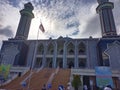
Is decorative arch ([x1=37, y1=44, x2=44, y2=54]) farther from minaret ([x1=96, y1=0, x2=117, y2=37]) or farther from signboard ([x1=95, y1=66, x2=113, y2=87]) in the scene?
signboard ([x1=95, y1=66, x2=113, y2=87])

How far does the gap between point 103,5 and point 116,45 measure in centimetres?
1380

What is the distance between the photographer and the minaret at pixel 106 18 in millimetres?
31497

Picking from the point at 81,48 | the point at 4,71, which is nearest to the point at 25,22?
the point at 4,71

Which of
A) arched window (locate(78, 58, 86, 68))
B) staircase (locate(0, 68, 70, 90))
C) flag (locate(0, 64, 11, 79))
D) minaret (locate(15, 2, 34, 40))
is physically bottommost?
staircase (locate(0, 68, 70, 90))

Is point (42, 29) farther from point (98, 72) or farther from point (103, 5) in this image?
point (103, 5)

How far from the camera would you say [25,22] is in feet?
122

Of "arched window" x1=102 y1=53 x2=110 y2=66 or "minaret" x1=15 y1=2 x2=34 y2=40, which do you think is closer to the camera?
"arched window" x1=102 y1=53 x2=110 y2=66

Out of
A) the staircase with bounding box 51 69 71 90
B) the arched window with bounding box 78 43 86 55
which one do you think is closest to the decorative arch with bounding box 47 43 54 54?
the arched window with bounding box 78 43 86 55

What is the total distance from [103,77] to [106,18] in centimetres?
1956

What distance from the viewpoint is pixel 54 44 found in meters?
33.4

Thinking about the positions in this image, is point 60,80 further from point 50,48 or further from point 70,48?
point 50,48

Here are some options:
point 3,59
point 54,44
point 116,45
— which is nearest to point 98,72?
point 116,45

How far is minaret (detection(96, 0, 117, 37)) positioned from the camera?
103 feet

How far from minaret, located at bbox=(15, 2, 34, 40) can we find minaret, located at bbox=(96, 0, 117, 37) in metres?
21.9
